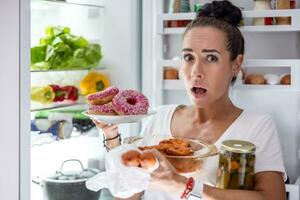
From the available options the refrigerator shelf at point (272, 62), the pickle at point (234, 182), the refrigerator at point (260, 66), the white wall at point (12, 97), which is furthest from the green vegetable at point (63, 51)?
the pickle at point (234, 182)

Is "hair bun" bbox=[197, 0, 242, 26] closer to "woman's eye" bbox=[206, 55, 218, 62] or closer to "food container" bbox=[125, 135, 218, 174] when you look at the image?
"woman's eye" bbox=[206, 55, 218, 62]

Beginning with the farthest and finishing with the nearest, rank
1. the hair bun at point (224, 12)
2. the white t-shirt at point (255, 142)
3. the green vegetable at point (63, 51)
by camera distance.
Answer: the green vegetable at point (63, 51) → the hair bun at point (224, 12) → the white t-shirt at point (255, 142)

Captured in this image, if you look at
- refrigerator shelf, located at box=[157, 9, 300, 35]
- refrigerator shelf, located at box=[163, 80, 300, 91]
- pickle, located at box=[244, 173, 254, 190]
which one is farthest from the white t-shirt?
refrigerator shelf, located at box=[157, 9, 300, 35]

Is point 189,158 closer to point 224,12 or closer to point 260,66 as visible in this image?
point 224,12

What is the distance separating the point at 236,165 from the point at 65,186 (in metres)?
0.74

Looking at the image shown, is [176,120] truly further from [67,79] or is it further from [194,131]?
[67,79]

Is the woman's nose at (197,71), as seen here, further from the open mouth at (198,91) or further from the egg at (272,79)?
the egg at (272,79)

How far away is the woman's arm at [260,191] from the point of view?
1.01 metres

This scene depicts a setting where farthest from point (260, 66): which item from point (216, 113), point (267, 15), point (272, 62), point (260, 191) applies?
point (260, 191)

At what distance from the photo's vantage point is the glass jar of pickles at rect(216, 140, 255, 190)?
978mm

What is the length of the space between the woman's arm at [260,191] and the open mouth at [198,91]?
26cm

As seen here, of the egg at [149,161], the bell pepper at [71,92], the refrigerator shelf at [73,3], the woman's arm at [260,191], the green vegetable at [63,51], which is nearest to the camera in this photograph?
the egg at [149,161]

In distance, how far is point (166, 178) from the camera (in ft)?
3.01

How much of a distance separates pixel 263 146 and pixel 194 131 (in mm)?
223
